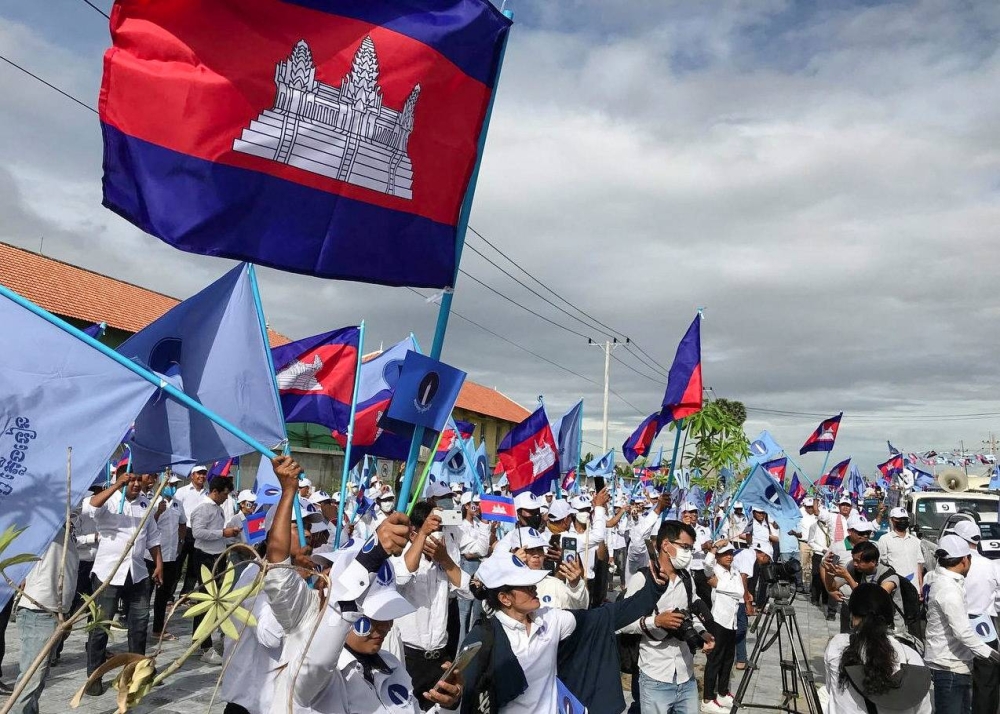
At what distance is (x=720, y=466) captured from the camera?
18.7 metres

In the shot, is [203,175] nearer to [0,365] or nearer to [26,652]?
[0,365]

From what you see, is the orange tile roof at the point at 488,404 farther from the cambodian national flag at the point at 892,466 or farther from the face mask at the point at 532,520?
the face mask at the point at 532,520

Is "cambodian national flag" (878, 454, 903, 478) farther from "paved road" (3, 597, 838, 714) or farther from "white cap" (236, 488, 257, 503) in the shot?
"white cap" (236, 488, 257, 503)

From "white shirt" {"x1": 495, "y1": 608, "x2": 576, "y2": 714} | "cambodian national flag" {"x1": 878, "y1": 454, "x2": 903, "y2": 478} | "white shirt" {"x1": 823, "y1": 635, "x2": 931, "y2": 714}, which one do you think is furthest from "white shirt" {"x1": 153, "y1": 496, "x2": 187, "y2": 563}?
"cambodian national flag" {"x1": 878, "y1": 454, "x2": 903, "y2": 478}

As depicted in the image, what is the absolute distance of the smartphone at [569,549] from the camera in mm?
5164

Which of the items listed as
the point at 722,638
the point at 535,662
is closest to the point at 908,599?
the point at 722,638

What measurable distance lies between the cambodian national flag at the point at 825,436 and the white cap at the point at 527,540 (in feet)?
59.4

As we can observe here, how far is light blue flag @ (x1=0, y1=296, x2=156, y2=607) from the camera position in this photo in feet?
12.1

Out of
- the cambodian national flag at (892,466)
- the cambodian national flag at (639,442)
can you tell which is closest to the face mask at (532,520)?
the cambodian national flag at (639,442)

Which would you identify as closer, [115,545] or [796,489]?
[115,545]

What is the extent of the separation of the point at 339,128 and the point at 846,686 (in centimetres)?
416

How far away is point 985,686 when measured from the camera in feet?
20.0

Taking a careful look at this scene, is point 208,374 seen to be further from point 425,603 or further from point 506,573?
point 506,573

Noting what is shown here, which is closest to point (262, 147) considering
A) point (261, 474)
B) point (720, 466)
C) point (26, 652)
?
point (26, 652)
